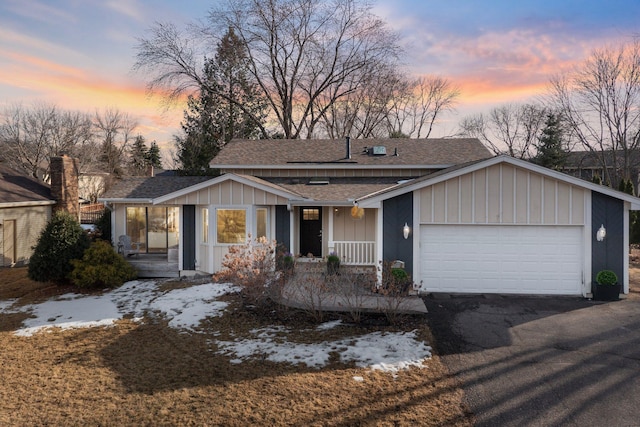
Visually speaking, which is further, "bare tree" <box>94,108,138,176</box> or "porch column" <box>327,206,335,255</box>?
"bare tree" <box>94,108,138,176</box>

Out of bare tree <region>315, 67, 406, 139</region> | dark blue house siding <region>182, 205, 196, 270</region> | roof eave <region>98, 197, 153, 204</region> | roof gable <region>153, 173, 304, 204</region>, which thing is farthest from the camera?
bare tree <region>315, 67, 406, 139</region>

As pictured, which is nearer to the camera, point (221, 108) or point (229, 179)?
point (229, 179)

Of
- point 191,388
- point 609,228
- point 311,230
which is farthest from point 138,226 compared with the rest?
point 609,228

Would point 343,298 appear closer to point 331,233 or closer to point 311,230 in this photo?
point 331,233

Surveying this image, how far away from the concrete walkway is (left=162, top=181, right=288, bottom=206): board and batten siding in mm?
2958

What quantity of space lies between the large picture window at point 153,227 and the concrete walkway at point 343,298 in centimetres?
649

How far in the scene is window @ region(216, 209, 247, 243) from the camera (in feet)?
39.9

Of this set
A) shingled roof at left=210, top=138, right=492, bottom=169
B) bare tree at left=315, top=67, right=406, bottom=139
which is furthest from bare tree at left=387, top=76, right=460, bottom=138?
shingled roof at left=210, top=138, right=492, bottom=169

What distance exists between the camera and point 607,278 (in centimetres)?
956

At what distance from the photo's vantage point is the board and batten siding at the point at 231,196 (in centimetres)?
1208

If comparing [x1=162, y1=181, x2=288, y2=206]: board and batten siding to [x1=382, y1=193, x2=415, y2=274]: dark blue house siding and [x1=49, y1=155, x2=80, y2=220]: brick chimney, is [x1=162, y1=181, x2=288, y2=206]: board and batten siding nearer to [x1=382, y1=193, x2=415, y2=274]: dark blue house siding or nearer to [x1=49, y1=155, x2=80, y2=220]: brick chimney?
[x1=382, y1=193, x2=415, y2=274]: dark blue house siding

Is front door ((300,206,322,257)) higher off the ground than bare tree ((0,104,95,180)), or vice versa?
bare tree ((0,104,95,180))

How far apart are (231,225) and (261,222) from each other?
938mm

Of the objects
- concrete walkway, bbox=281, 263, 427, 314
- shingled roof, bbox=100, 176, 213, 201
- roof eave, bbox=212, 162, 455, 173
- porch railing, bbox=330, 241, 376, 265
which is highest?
roof eave, bbox=212, 162, 455, 173
